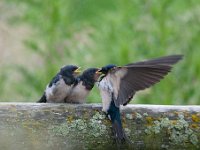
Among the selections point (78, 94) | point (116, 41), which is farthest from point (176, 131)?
point (116, 41)

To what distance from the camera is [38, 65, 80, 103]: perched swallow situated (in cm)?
307

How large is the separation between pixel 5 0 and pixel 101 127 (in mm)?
3916

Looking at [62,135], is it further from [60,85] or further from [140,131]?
[60,85]

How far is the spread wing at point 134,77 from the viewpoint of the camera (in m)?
2.79

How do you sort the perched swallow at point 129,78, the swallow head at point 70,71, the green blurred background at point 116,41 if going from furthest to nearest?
1. the green blurred background at point 116,41
2. the swallow head at point 70,71
3. the perched swallow at point 129,78

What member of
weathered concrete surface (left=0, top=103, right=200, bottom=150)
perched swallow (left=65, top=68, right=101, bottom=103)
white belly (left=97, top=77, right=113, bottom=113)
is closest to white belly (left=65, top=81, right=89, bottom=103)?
perched swallow (left=65, top=68, right=101, bottom=103)

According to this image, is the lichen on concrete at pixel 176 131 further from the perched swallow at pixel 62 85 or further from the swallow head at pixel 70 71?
the swallow head at pixel 70 71

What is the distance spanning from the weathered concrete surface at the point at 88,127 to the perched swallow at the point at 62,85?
53 centimetres

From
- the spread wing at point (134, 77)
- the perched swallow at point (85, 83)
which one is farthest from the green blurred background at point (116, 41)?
the spread wing at point (134, 77)

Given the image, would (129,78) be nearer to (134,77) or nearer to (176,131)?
(134,77)

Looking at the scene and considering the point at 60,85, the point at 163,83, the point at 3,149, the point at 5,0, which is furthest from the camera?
the point at 5,0

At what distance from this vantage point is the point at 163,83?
551cm

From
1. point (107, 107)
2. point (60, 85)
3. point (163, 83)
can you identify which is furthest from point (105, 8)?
point (107, 107)

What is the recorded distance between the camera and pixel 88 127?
246cm
